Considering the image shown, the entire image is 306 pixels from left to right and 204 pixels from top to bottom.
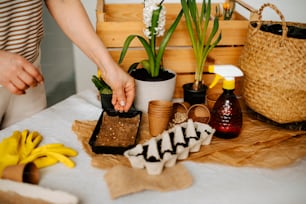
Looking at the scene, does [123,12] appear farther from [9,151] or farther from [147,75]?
[9,151]

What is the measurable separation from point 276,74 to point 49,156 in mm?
663

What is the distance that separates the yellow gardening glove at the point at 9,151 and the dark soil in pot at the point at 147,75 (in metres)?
0.44

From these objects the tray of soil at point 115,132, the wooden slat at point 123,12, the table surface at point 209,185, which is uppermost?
the wooden slat at point 123,12

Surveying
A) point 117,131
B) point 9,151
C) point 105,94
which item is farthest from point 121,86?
point 9,151

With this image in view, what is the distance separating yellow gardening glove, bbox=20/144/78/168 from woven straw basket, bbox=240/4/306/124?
577 millimetres

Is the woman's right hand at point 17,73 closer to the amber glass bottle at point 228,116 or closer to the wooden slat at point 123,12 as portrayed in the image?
the amber glass bottle at point 228,116

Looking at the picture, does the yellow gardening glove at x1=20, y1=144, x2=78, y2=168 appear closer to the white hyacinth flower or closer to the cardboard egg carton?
the cardboard egg carton

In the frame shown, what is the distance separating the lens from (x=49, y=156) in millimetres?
946

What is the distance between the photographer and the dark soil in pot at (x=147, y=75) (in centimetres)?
125

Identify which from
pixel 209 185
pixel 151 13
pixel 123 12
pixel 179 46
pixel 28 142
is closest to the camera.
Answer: pixel 209 185

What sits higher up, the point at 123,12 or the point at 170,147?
the point at 123,12

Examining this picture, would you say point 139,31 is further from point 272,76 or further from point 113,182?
point 113,182

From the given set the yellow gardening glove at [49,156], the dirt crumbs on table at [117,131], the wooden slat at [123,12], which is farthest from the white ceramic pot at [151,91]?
the wooden slat at [123,12]

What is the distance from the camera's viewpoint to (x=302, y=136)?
1.11m
